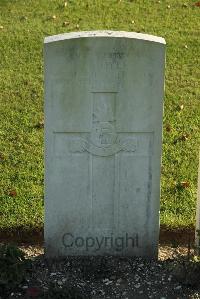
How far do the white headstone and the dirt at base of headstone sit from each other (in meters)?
0.10

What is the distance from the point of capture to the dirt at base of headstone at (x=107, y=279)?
490 centimetres

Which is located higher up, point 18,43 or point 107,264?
point 18,43

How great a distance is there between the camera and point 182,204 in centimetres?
629

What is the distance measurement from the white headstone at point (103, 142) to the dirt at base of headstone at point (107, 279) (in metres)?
0.10

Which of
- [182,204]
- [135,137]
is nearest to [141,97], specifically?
[135,137]

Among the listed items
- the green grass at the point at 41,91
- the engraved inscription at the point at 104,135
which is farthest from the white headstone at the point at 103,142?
the green grass at the point at 41,91

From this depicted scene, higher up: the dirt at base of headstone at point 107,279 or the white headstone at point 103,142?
the white headstone at point 103,142

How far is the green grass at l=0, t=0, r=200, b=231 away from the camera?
6344 millimetres

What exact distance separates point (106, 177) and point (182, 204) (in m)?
1.41

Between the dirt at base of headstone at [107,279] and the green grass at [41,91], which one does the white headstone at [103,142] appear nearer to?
the dirt at base of headstone at [107,279]

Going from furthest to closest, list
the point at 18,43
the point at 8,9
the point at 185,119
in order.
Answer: the point at 8,9 → the point at 18,43 → the point at 185,119

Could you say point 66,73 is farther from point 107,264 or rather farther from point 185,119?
point 185,119

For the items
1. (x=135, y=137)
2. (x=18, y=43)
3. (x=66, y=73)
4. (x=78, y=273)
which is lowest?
(x=78, y=273)

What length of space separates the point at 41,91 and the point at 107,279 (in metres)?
4.04
